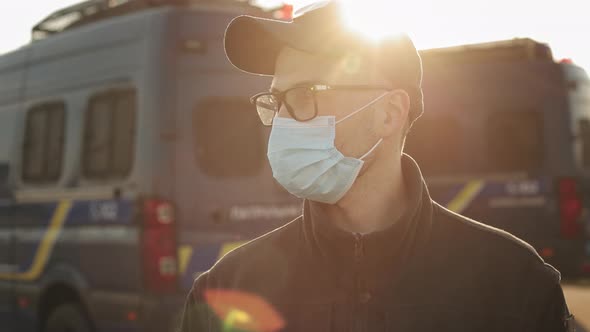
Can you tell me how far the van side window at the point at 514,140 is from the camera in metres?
10.6

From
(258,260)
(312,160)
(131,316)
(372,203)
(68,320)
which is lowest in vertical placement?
(68,320)

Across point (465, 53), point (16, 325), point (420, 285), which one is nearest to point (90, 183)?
point (16, 325)

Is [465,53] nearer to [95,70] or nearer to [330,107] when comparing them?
[95,70]

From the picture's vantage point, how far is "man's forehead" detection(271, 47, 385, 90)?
2609mm

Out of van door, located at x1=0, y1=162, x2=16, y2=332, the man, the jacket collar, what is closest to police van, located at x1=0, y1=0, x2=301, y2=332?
van door, located at x1=0, y1=162, x2=16, y2=332

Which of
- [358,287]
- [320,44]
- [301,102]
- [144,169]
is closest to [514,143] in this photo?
[144,169]

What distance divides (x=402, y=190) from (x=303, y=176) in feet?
1.22

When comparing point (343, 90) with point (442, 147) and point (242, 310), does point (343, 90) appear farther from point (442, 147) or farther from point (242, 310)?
point (442, 147)

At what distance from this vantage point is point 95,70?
667 centimetres

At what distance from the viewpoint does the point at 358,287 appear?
239cm

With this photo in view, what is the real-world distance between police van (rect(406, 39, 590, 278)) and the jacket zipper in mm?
8244

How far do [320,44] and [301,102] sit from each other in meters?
0.25

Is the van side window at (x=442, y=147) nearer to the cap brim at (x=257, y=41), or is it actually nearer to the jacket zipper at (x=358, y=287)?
the cap brim at (x=257, y=41)

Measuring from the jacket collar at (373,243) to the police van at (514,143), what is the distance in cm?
818
